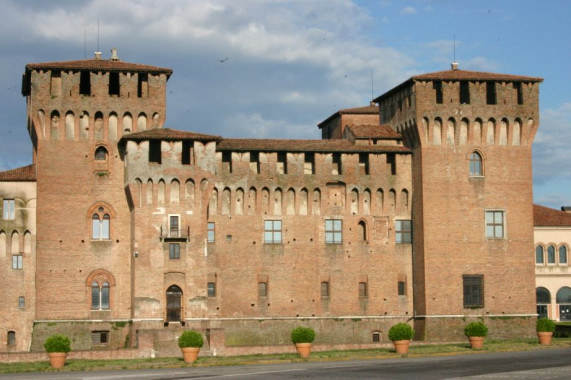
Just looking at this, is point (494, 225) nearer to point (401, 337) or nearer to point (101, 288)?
point (401, 337)

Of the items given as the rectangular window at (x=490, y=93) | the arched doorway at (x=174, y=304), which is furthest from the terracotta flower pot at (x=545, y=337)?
the arched doorway at (x=174, y=304)

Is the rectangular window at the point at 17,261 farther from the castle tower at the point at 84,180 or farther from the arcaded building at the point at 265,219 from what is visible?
the castle tower at the point at 84,180

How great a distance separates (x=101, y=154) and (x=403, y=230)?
16362 millimetres

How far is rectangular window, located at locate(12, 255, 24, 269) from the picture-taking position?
2066 inches

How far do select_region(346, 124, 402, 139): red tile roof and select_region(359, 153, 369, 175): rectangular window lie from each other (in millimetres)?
1017

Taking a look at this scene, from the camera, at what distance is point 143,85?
54344mm

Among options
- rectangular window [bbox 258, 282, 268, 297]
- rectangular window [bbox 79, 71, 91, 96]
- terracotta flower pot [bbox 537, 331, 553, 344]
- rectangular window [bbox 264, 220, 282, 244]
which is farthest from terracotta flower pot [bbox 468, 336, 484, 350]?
rectangular window [bbox 79, 71, 91, 96]

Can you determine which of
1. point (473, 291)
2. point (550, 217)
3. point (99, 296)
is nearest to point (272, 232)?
point (99, 296)

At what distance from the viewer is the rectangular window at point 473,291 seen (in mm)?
54094

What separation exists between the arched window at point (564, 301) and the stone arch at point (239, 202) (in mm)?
26351

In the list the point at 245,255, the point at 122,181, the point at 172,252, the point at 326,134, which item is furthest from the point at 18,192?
the point at 326,134

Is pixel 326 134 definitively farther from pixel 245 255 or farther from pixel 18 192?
pixel 18 192

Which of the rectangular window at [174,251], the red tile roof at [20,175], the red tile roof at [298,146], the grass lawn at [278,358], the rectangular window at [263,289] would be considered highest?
the red tile roof at [298,146]

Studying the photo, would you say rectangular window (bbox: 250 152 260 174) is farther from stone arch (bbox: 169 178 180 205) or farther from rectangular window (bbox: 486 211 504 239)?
rectangular window (bbox: 486 211 504 239)
